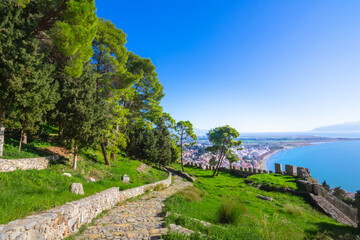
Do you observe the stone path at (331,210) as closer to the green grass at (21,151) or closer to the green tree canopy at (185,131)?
the green tree canopy at (185,131)

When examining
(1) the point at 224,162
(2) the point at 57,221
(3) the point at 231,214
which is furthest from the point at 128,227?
(1) the point at 224,162

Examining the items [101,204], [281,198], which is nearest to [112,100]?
[101,204]

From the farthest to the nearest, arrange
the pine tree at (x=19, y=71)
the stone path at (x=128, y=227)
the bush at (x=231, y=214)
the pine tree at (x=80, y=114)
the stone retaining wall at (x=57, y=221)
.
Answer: the pine tree at (x=80, y=114), the pine tree at (x=19, y=71), the bush at (x=231, y=214), the stone path at (x=128, y=227), the stone retaining wall at (x=57, y=221)

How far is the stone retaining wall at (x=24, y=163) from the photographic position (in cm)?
793

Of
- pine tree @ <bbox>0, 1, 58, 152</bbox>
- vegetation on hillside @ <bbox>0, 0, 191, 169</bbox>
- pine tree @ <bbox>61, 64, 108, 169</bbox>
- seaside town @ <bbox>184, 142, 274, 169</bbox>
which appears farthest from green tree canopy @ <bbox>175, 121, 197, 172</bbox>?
pine tree @ <bbox>0, 1, 58, 152</bbox>

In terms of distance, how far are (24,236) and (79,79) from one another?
11638 mm

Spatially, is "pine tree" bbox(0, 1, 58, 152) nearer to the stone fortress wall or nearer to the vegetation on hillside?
the vegetation on hillside

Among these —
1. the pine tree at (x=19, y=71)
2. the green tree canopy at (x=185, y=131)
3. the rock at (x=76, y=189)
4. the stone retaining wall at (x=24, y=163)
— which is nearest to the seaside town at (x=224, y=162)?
the green tree canopy at (x=185, y=131)

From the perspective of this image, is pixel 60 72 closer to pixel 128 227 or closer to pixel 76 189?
pixel 76 189

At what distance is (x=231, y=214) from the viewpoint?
6777 millimetres

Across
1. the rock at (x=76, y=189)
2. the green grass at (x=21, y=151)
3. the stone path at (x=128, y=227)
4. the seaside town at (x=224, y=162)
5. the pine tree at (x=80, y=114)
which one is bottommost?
the seaside town at (x=224, y=162)

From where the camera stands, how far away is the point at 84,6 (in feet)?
32.7

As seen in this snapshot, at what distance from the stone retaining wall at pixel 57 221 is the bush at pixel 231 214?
17.1 feet

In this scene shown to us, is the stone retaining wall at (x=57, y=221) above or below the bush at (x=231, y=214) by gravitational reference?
above
